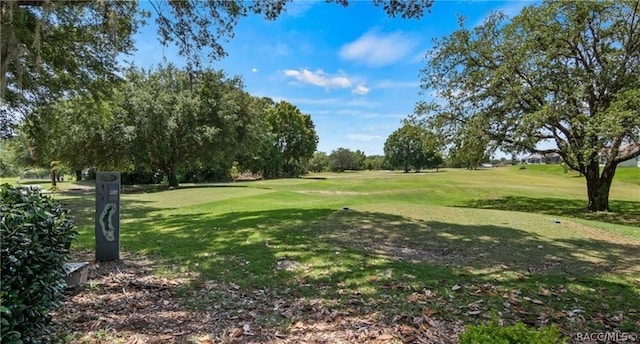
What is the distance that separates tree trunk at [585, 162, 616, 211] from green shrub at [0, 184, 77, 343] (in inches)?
714

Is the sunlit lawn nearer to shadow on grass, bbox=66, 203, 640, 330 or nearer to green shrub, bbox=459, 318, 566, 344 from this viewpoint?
shadow on grass, bbox=66, 203, 640, 330

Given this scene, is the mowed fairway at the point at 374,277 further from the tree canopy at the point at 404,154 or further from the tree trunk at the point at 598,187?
the tree canopy at the point at 404,154

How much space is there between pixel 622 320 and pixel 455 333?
5.72 feet

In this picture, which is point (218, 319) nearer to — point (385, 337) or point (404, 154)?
point (385, 337)

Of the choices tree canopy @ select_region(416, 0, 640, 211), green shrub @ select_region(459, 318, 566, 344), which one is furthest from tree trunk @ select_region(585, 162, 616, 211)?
green shrub @ select_region(459, 318, 566, 344)

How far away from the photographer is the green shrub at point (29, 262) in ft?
6.73

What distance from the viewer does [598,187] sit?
14836mm

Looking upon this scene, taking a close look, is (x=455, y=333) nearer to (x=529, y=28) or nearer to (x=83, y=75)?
(x=83, y=75)

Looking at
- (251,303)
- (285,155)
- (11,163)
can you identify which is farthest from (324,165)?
(251,303)

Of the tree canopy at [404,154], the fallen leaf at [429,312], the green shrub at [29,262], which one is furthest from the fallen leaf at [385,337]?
the tree canopy at [404,154]

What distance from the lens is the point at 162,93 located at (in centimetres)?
2275

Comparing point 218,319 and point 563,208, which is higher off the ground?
point 218,319

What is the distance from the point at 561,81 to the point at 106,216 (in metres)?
16.0

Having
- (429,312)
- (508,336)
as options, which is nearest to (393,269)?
(429,312)
